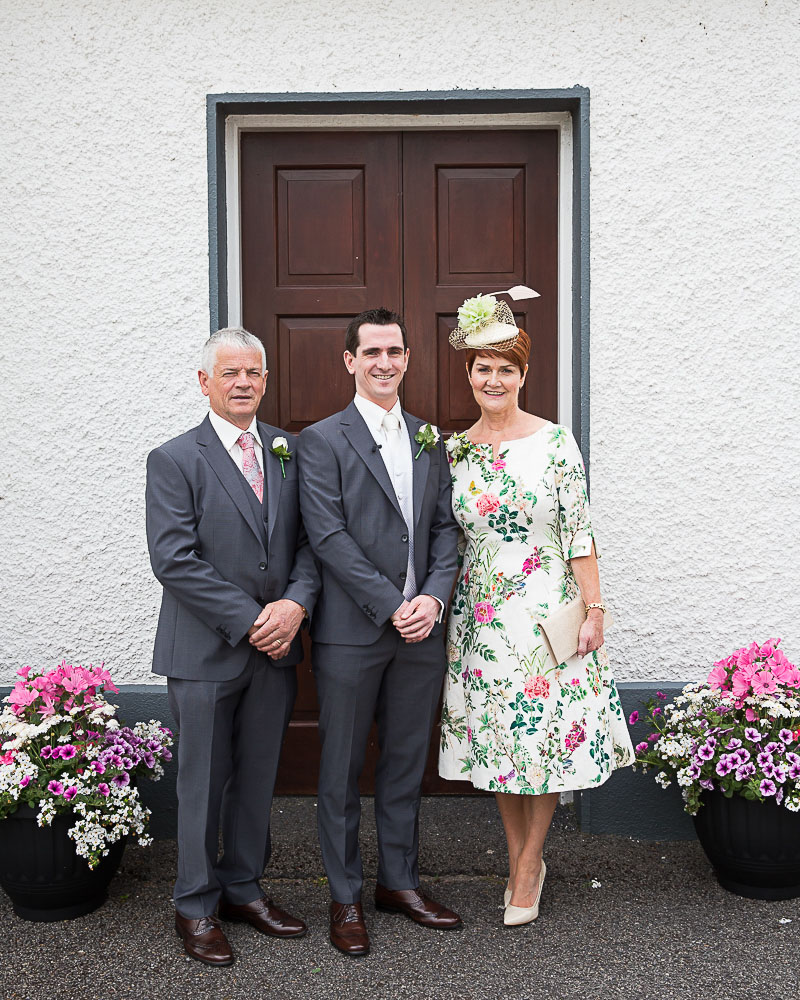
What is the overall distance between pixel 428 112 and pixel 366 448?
5.70ft

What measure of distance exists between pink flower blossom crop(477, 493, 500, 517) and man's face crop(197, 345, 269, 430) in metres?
0.81

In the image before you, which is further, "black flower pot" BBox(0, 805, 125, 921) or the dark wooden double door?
the dark wooden double door

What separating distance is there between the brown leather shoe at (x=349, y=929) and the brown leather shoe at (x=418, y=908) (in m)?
0.15

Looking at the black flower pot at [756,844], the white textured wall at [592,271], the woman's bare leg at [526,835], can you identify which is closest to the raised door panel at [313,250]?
the white textured wall at [592,271]

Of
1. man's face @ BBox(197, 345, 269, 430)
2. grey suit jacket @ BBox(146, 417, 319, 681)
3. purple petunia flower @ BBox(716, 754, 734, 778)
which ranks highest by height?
man's face @ BBox(197, 345, 269, 430)

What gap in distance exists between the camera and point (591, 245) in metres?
3.77

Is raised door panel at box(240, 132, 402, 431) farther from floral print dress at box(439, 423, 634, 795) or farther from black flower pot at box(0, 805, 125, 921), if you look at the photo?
black flower pot at box(0, 805, 125, 921)

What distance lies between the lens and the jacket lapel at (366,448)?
2.97 metres

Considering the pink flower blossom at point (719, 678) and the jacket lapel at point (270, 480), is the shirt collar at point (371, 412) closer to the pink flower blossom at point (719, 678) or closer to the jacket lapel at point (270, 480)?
the jacket lapel at point (270, 480)

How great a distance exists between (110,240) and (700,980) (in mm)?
3405

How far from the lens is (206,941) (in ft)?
9.38

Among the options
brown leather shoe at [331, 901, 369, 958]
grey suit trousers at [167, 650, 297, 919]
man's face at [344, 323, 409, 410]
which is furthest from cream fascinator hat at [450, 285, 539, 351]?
brown leather shoe at [331, 901, 369, 958]

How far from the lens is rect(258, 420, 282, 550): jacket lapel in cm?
296

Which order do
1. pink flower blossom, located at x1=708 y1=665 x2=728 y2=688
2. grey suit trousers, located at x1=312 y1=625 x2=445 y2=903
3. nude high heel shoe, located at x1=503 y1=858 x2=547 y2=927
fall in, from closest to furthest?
1. grey suit trousers, located at x1=312 y1=625 x2=445 y2=903
2. nude high heel shoe, located at x1=503 y1=858 x2=547 y2=927
3. pink flower blossom, located at x1=708 y1=665 x2=728 y2=688
